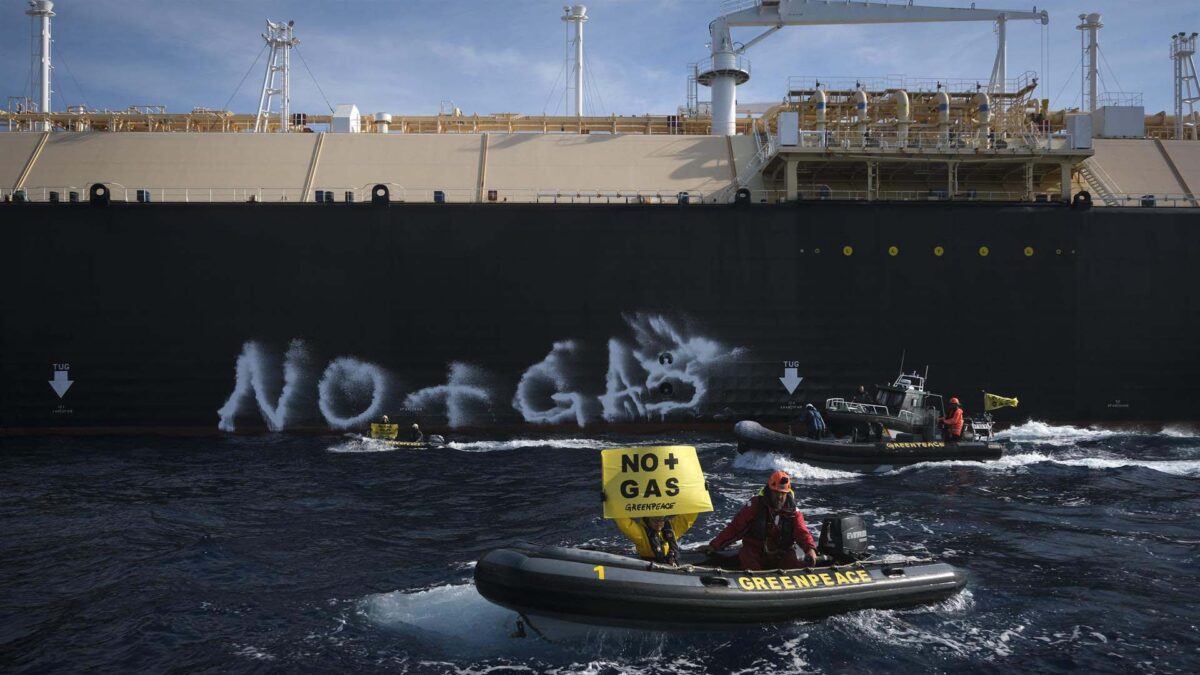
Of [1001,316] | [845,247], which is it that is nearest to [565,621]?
[845,247]

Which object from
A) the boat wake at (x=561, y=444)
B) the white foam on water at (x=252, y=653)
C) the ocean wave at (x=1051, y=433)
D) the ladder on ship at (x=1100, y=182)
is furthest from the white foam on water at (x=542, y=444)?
the ladder on ship at (x=1100, y=182)

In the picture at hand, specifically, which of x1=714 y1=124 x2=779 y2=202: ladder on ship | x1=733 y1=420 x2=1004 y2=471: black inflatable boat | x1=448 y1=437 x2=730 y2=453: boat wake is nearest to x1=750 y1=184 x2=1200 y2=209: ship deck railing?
x1=714 y1=124 x2=779 y2=202: ladder on ship

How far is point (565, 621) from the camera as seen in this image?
31.2 feet

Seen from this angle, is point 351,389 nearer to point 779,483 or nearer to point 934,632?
point 779,483

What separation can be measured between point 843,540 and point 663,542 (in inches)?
101

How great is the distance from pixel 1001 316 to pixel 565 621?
67.3 ft

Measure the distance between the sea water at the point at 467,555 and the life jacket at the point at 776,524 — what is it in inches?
42.7

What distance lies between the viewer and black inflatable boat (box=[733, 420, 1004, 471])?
1955 cm

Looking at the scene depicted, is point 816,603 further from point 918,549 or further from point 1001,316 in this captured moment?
point 1001,316

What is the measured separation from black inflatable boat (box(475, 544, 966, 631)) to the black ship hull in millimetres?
13918

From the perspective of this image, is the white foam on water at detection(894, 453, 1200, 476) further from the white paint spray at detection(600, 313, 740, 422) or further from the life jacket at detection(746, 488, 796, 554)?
the life jacket at detection(746, 488, 796, 554)

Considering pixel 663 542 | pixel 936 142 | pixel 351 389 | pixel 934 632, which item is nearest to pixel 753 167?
pixel 936 142

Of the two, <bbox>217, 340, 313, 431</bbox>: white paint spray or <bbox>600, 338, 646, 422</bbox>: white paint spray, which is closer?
<bbox>217, 340, 313, 431</bbox>: white paint spray

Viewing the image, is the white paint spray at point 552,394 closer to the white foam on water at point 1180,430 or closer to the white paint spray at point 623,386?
Answer: the white paint spray at point 623,386
